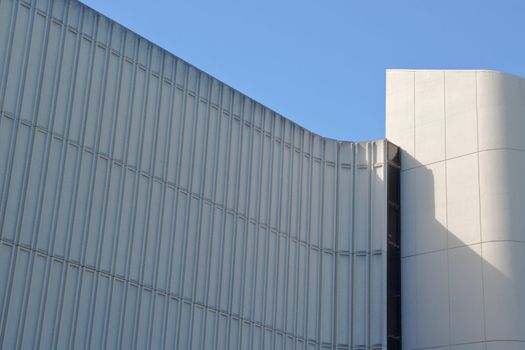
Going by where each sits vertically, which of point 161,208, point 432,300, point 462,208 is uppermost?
point 462,208

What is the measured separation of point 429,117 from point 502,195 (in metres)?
4.42

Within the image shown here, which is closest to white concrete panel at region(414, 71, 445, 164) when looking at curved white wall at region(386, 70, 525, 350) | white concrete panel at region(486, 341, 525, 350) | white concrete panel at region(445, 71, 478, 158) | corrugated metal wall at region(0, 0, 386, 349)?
curved white wall at region(386, 70, 525, 350)

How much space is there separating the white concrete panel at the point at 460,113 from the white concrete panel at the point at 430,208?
918 millimetres

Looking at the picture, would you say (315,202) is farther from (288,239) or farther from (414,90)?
(414,90)

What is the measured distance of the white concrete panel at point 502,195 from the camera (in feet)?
114

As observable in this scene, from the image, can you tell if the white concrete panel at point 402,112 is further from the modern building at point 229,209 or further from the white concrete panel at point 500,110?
the white concrete panel at point 500,110

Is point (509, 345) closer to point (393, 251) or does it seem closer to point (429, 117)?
point (393, 251)

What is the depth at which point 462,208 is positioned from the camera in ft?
117

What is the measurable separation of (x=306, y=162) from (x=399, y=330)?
6.89 m

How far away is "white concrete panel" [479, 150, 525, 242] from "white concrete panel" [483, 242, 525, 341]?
48 centimetres

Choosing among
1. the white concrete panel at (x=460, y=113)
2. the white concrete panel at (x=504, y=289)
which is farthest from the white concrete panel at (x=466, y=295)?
the white concrete panel at (x=460, y=113)

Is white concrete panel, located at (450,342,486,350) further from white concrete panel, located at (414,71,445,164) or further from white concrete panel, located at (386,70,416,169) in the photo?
white concrete panel, located at (386,70,416,169)

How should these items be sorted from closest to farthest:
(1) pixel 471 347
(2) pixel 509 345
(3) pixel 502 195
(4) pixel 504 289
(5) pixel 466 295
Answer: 1. (2) pixel 509 345
2. (1) pixel 471 347
3. (4) pixel 504 289
4. (5) pixel 466 295
5. (3) pixel 502 195

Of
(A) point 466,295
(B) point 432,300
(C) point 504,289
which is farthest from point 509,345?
(B) point 432,300
